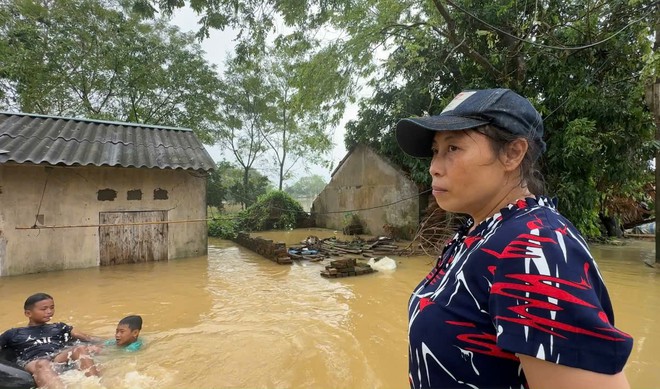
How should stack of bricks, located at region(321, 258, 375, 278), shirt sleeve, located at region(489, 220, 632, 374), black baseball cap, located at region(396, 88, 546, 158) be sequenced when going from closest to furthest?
1. shirt sleeve, located at region(489, 220, 632, 374)
2. black baseball cap, located at region(396, 88, 546, 158)
3. stack of bricks, located at region(321, 258, 375, 278)

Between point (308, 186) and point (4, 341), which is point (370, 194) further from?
point (308, 186)

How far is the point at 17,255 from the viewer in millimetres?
8391

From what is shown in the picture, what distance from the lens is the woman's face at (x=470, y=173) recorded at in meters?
1.14

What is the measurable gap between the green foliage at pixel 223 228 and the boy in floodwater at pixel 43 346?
11623 mm

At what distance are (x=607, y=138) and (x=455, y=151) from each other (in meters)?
9.51

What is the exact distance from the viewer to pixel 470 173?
1.16 metres

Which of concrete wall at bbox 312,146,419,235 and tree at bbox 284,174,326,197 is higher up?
tree at bbox 284,174,326,197

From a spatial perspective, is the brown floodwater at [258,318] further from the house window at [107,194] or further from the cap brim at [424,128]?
the cap brim at [424,128]

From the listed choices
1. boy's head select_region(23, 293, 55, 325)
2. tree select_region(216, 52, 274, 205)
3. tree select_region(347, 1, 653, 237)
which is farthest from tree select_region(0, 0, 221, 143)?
boy's head select_region(23, 293, 55, 325)

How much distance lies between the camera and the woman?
0.79 m

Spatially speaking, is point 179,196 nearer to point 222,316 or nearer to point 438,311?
point 222,316

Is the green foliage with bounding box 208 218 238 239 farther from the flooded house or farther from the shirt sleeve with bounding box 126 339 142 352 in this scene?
the shirt sleeve with bounding box 126 339 142 352

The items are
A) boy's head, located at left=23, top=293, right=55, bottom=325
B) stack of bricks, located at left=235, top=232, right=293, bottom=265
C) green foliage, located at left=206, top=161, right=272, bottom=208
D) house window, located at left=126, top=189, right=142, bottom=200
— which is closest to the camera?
boy's head, located at left=23, top=293, right=55, bottom=325

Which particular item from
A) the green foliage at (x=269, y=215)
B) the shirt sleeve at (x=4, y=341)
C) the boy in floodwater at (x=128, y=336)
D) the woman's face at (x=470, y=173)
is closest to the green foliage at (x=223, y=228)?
the green foliage at (x=269, y=215)
